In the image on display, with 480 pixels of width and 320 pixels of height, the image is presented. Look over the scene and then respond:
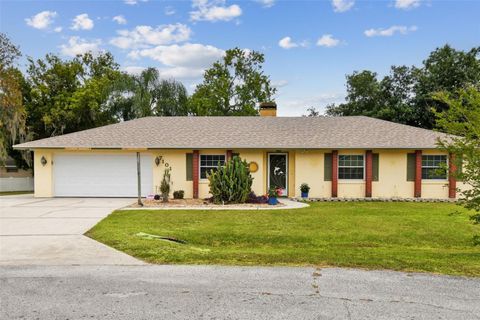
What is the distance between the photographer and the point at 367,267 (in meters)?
5.83

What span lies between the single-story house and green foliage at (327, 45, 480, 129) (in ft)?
38.0

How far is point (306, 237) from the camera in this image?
849 centimetres

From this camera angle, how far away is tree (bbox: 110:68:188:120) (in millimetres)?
28547

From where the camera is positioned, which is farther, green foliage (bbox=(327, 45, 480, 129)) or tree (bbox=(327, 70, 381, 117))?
tree (bbox=(327, 70, 381, 117))

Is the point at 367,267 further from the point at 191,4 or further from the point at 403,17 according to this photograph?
the point at 403,17

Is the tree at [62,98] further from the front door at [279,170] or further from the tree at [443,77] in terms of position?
the tree at [443,77]

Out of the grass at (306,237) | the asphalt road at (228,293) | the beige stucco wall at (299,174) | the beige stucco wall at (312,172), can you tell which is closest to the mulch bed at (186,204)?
the grass at (306,237)

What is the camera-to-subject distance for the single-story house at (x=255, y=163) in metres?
16.9

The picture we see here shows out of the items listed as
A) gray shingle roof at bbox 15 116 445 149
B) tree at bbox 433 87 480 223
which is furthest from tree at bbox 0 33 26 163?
tree at bbox 433 87 480 223

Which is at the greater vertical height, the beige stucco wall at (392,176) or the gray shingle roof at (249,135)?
the gray shingle roof at (249,135)

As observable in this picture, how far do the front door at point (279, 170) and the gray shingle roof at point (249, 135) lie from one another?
2.57 feet

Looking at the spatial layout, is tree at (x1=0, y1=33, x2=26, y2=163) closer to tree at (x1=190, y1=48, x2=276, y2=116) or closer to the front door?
tree at (x1=190, y1=48, x2=276, y2=116)

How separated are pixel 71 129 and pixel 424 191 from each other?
2528cm

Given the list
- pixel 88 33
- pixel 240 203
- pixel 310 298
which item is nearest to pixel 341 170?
pixel 240 203
